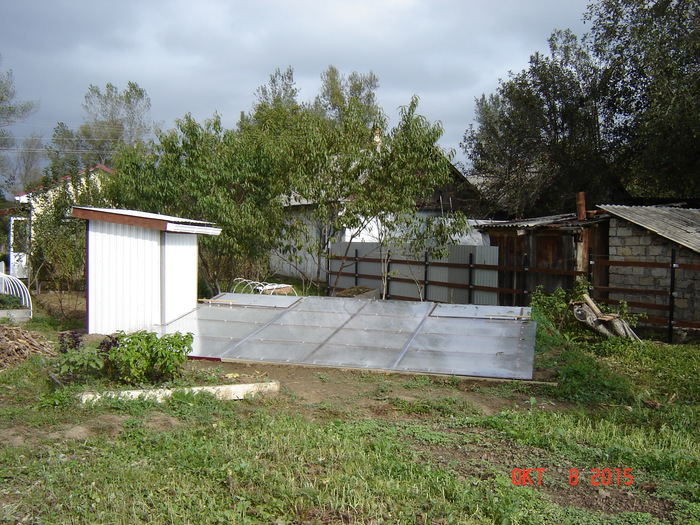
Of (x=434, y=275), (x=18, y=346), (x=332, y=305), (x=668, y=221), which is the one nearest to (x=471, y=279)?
(x=434, y=275)

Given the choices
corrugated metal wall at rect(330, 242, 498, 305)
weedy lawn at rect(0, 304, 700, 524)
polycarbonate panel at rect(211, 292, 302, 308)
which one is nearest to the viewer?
weedy lawn at rect(0, 304, 700, 524)

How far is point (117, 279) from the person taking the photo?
9.01 metres

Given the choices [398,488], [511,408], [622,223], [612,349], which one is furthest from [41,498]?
[622,223]

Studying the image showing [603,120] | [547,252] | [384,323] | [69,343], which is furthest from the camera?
[603,120]

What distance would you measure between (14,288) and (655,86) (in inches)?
747

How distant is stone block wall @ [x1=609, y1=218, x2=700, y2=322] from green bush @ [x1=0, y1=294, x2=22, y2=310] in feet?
43.2

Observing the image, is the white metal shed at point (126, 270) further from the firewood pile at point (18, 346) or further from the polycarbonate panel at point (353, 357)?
the polycarbonate panel at point (353, 357)

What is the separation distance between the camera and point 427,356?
7.84 m

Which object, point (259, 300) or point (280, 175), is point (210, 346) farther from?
point (280, 175)

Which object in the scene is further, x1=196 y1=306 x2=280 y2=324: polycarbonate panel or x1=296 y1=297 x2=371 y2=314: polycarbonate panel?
x1=296 y1=297 x2=371 y2=314: polycarbonate panel

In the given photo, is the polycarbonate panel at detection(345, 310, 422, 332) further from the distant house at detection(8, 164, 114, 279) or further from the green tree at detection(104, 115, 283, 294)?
A: the distant house at detection(8, 164, 114, 279)

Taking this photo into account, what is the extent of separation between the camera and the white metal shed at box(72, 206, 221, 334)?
29.3 feet

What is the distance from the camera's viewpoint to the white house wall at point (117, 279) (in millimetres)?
8984
